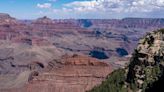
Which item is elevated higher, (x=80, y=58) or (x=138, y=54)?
(x=138, y=54)

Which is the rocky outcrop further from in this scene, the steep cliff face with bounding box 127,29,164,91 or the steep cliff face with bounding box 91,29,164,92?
the steep cliff face with bounding box 127,29,164,91

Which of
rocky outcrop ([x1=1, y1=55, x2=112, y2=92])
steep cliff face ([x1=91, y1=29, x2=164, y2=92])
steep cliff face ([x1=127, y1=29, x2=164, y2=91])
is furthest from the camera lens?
rocky outcrop ([x1=1, y1=55, x2=112, y2=92])

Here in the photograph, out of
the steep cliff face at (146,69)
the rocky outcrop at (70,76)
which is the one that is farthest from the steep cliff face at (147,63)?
the rocky outcrop at (70,76)

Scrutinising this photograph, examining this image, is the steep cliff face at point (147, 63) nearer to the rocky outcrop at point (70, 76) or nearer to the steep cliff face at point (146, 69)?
the steep cliff face at point (146, 69)

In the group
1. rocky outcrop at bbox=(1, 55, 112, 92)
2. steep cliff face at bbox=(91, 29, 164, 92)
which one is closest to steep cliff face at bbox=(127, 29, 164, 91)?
steep cliff face at bbox=(91, 29, 164, 92)

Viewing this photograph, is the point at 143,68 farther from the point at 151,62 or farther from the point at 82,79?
the point at 82,79

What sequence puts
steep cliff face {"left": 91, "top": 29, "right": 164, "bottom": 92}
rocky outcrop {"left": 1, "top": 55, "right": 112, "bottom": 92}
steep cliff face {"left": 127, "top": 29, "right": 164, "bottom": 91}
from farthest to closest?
rocky outcrop {"left": 1, "top": 55, "right": 112, "bottom": 92} → steep cliff face {"left": 127, "top": 29, "right": 164, "bottom": 91} → steep cliff face {"left": 91, "top": 29, "right": 164, "bottom": 92}

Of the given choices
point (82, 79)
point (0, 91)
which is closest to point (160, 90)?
point (82, 79)

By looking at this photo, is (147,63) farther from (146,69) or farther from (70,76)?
(70,76)
